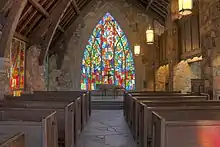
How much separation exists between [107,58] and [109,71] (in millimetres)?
656

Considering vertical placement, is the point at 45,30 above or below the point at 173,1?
below

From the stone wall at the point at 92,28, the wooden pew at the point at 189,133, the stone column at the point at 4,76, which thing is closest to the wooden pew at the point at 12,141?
the wooden pew at the point at 189,133

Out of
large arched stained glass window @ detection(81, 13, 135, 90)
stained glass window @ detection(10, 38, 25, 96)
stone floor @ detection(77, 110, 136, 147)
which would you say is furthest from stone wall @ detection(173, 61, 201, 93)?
stained glass window @ detection(10, 38, 25, 96)

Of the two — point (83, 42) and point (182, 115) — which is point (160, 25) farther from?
point (182, 115)

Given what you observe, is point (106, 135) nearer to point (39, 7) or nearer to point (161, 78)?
point (39, 7)

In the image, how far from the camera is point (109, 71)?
39.8ft

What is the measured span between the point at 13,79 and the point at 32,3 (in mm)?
2283

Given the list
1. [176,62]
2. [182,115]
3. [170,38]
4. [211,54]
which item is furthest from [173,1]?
[182,115]

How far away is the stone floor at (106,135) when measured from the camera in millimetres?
3875

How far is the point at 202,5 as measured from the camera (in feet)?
17.1

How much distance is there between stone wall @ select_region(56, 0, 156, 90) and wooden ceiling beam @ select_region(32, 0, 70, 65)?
2.96m

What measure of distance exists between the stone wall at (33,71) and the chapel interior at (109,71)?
0.03 m

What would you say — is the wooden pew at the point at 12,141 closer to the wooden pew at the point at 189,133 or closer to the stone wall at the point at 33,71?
the wooden pew at the point at 189,133

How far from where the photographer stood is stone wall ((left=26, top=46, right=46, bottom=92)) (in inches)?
338
